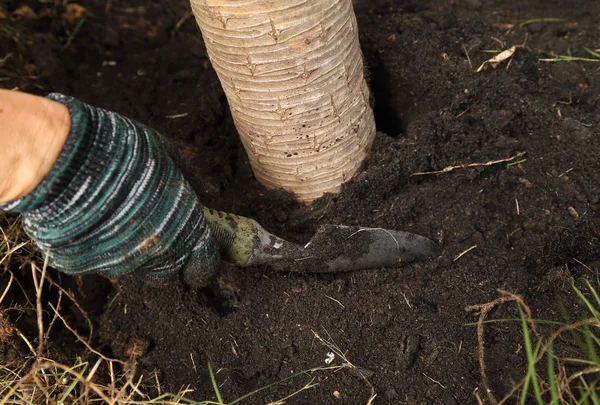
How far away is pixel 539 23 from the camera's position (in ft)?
8.44

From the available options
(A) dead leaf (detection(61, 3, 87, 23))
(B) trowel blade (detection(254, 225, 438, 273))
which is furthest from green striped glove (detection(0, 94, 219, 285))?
(A) dead leaf (detection(61, 3, 87, 23))

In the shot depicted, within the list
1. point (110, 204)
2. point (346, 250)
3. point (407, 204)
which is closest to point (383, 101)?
point (407, 204)

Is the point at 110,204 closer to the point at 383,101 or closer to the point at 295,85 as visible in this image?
the point at 295,85

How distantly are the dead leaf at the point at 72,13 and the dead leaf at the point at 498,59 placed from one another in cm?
190

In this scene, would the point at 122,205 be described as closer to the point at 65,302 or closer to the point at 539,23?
the point at 65,302

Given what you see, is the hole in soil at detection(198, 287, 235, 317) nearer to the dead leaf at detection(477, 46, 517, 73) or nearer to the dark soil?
the dark soil

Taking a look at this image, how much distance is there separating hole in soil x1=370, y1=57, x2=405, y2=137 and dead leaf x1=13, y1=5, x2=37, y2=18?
64.3 inches

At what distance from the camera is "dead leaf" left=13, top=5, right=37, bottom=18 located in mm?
2717

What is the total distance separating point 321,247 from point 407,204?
0.38 m

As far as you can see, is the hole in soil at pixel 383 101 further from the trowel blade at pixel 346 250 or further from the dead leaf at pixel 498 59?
the trowel blade at pixel 346 250

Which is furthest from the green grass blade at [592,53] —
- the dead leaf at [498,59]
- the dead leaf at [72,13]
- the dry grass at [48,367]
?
the dead leaf at [72,13]

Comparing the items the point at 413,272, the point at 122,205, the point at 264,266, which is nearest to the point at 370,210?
the point at 413,272

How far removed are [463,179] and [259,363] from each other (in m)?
0.97

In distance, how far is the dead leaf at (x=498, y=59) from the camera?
2270 millimetres
